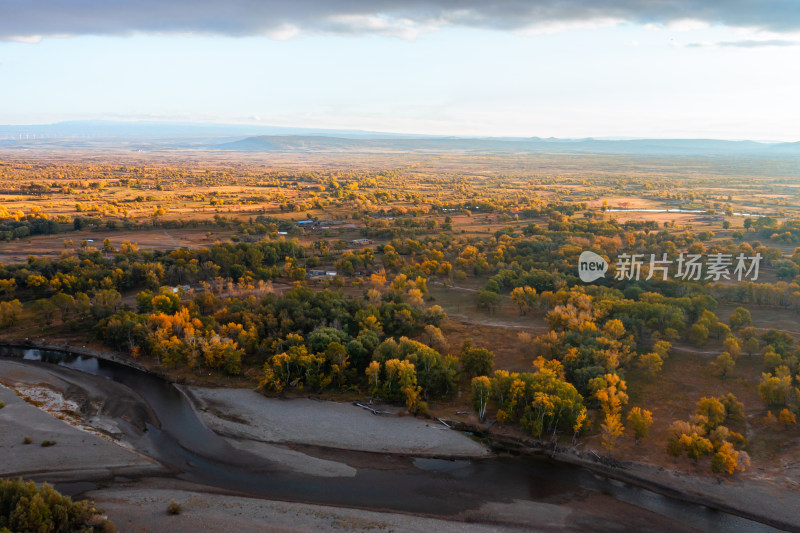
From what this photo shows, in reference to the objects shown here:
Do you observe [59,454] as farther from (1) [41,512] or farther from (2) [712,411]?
(2) [712,411]

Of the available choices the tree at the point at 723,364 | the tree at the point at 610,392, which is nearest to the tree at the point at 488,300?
the tree at the point at 610,392

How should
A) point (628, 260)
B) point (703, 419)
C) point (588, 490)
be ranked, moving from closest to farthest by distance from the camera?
point (588, 490) < point (703, 419) < point (628, 260)

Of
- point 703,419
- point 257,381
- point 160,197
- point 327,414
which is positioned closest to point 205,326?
point 257,381

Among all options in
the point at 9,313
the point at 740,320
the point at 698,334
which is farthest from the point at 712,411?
the point at 9,313

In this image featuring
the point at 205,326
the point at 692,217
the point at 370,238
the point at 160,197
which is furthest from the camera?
the point at 160,197

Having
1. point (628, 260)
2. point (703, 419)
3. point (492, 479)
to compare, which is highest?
point (628, 260)

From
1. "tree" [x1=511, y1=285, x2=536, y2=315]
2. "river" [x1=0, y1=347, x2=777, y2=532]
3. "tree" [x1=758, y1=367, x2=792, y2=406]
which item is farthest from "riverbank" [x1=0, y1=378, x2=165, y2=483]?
"tree" [x1=758, y1=367, x2=792, y2=406]

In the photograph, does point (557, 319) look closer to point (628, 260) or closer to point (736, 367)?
point (736, 367)
